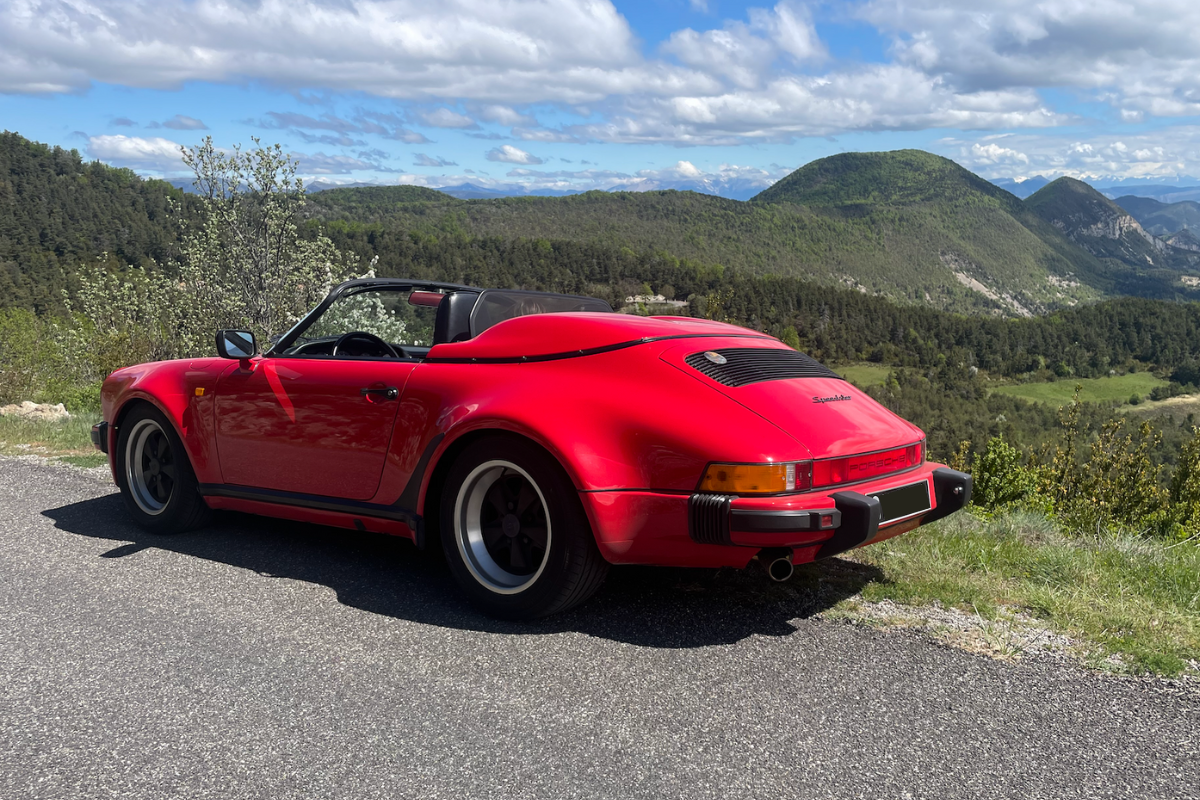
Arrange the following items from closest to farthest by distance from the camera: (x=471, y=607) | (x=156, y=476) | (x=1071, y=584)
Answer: (x=471, y=607)
(x=1071, y=584)
(x=156, y=476)

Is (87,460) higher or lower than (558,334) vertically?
lower

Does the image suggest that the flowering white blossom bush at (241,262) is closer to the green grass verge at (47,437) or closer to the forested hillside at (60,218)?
the green grass verge at (47,437)

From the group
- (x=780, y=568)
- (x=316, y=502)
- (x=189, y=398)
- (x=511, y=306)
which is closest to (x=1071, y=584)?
(x=780, y=568)

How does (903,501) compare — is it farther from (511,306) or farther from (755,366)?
(511,306)

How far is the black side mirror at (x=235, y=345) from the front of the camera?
14.3ft

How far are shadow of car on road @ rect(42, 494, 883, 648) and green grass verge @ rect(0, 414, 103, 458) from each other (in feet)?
11.0

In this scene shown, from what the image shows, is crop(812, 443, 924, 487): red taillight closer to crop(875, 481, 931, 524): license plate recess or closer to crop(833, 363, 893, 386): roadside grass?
crop(875, 481, 931, 524): license plate recess

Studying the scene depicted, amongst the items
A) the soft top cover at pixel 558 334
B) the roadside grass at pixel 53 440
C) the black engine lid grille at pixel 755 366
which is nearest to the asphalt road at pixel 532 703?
the black engine lid grille at pixel 755 366

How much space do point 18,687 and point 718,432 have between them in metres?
2.48

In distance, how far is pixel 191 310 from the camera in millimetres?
21562

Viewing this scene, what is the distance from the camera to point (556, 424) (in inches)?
125

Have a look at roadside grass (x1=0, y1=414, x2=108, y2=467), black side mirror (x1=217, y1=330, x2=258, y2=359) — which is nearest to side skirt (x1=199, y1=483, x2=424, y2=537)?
black side mirror (x1=217, y1=330, x2=258, y2=359)

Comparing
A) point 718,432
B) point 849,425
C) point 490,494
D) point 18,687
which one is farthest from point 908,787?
point 18,687

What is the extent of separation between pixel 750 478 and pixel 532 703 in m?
1.03
